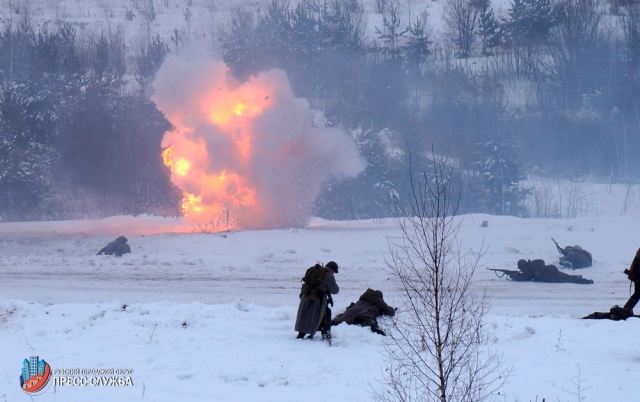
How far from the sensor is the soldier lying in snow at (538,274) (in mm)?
15922

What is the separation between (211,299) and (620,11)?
5555 cm

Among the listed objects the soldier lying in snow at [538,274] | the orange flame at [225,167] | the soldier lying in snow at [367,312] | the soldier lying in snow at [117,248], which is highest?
the orange flame at [225,167]

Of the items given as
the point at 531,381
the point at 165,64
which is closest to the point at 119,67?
the point at 165,64

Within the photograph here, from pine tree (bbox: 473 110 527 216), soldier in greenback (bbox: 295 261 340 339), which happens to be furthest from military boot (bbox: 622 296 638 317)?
pine tree (bbox: 473 110 527 216)

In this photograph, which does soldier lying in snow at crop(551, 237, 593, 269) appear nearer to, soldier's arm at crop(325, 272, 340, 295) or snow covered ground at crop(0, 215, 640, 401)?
snow covered ground at crop(0, 215, 640, 401)

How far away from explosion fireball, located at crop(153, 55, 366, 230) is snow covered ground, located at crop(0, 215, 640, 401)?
5.73 meters

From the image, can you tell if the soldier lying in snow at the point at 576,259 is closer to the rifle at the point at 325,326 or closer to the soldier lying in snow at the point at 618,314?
the soldier lying in snow at the point at 618,314

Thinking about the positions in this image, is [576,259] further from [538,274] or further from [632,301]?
[632,301]

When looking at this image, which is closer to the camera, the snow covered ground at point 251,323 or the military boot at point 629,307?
the snow covered ground at point 251,323

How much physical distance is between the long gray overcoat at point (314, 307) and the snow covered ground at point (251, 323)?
35 centimetres

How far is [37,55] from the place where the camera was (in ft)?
150

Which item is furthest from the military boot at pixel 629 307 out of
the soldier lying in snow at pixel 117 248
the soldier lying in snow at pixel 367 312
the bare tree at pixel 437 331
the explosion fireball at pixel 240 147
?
the explosion fireball at pixel 240 147

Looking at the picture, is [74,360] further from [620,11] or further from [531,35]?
[620,11]

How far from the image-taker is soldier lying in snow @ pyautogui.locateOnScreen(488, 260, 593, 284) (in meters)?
15.9
